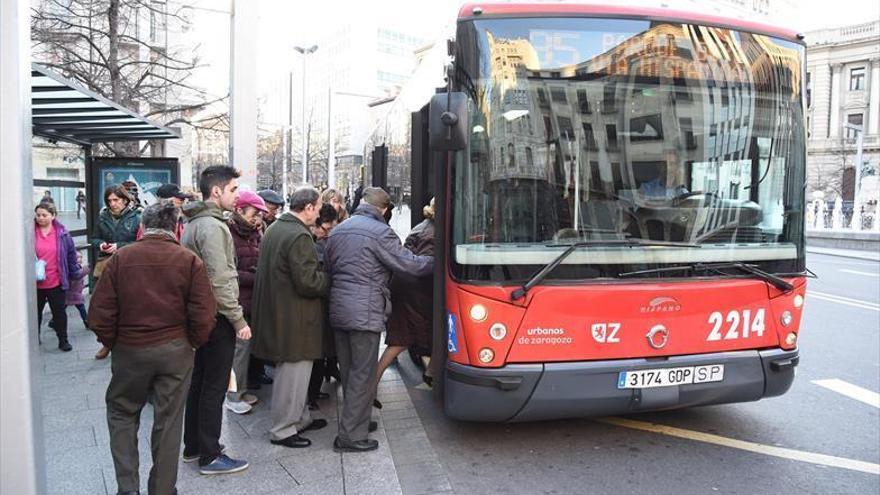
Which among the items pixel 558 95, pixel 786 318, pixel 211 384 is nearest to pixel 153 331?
pixel 211 384

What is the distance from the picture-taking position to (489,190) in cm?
412

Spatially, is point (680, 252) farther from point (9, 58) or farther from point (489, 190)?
point (9, 58)

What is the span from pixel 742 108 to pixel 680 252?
3.65 feet

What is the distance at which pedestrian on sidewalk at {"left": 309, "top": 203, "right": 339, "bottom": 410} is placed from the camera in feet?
15.1

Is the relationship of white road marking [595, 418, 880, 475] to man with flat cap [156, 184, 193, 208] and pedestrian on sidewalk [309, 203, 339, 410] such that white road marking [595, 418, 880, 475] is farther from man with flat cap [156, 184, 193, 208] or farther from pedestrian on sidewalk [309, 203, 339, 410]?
man with flat cap [156, 184, 193, 208]

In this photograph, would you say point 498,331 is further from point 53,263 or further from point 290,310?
point 53,263

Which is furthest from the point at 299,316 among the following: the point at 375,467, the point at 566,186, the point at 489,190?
the point at 566,186

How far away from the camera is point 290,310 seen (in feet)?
14.4

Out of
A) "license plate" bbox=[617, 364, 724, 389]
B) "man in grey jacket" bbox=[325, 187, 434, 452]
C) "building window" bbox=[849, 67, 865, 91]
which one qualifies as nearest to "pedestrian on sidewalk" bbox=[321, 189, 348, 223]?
"man in grey jacket" bbox=[325, 187, 434, 452]

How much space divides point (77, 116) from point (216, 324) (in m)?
5.27

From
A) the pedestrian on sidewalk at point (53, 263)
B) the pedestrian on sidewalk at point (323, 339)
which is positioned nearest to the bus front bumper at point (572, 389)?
the pedestrian on sidewalk at point (323, 339)

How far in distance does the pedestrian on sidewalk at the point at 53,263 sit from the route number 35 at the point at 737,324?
626 cm

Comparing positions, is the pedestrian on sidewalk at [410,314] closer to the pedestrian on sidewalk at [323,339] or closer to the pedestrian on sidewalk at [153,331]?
the pedestrian on sidewalk at [323,339]

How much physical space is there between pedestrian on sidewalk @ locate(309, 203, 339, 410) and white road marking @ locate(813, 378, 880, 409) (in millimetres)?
4762
